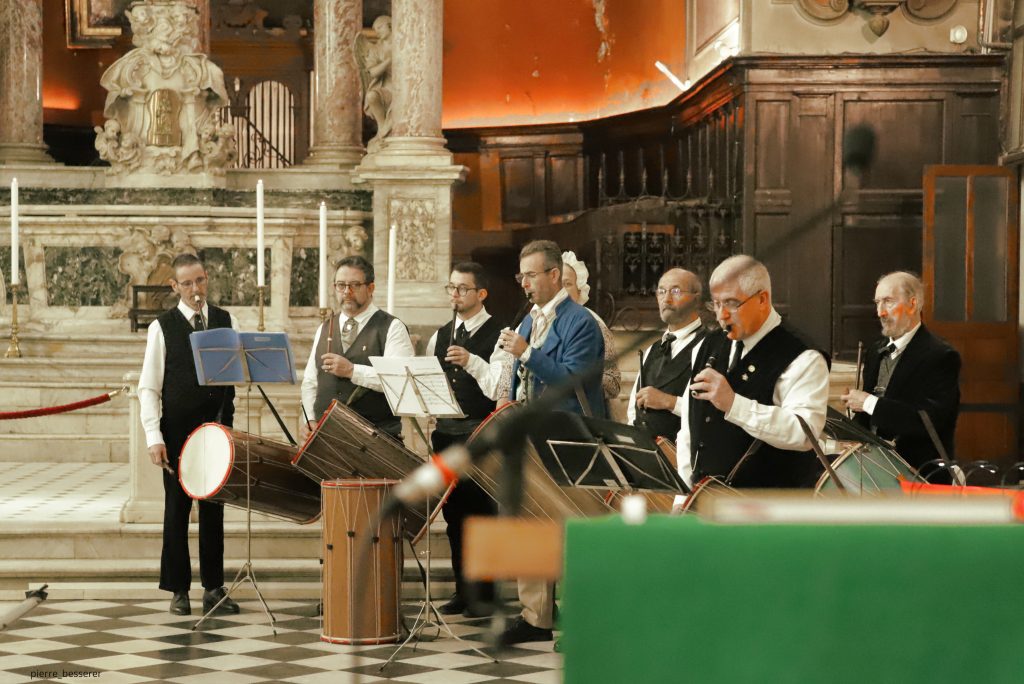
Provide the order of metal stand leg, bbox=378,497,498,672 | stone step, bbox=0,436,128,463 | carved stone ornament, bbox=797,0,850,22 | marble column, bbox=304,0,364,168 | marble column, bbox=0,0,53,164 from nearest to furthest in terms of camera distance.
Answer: metal stand leg, bbox=378,497,498,672 < stone step, bbox=0,436,128,463 < carved stone ornament, bbox=797,0,850,22 < marble column, bbox=0,0,53,164 < marble column, bbox=304,0,364,168

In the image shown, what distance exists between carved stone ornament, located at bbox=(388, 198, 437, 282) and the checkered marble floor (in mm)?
4787

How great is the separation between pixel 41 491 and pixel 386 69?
4629 mm

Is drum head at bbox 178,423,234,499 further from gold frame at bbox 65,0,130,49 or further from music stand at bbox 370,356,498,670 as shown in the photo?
gold frame at bbox 65,0,130,49

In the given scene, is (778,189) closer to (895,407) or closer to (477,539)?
(895,407)

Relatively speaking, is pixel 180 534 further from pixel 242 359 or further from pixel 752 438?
pixel 752 438

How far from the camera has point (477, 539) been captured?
7.60 ft

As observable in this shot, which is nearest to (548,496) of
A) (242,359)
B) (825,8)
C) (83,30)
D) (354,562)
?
(354,562)

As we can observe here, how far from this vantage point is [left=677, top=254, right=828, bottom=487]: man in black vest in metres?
4.06

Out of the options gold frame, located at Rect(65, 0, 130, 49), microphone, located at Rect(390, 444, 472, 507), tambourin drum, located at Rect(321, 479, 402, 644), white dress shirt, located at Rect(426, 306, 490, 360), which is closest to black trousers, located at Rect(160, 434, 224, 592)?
tambourin drum, located at Rect(321, 479, 402, 644)

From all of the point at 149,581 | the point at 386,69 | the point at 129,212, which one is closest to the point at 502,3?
the point at 386,69

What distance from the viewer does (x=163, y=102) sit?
11.7 m

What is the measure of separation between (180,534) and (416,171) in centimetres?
521

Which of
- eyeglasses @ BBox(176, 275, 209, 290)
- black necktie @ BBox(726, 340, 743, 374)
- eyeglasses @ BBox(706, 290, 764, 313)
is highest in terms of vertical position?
eyeglasses @ BBox(176, 275, 209, 290)

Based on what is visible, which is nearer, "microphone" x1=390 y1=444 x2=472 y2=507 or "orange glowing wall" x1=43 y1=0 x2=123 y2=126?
"microphone" x1=390 y1=444 x2=472 y2=507
